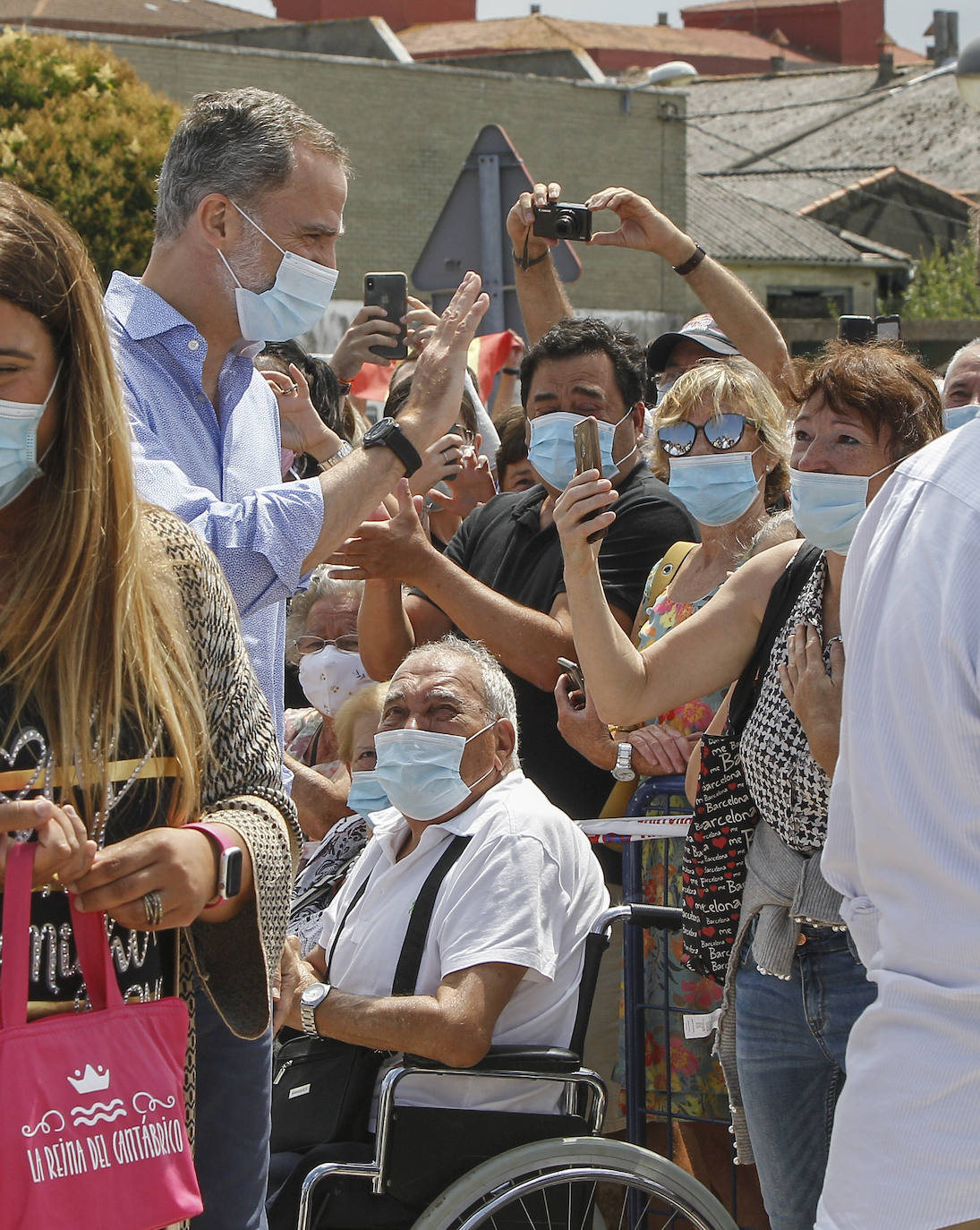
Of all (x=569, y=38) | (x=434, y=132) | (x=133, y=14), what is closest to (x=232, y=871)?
(x=434, y=132)

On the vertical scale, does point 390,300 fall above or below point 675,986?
above

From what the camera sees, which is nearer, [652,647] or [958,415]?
[652,647]

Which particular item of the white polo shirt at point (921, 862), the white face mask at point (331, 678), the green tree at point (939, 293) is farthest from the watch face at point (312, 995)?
the green tree at point (939, 293)

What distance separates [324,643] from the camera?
17.2 feet

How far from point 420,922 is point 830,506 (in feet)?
4.57

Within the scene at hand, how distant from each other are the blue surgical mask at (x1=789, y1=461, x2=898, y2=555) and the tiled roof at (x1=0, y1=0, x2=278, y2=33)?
38.9 metres

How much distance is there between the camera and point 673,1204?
3230 mm

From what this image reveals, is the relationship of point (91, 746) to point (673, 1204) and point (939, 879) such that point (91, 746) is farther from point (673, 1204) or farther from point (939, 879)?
point (673, 1204)

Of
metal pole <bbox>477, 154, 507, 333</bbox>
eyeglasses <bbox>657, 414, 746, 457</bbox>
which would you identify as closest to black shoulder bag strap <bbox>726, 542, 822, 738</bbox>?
eyeglasses <bbox>657, 414, 746, 457</bbox>

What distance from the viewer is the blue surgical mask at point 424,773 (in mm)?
3836

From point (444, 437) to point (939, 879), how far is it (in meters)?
1.83

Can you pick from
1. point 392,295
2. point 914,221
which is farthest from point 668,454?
point 914,221

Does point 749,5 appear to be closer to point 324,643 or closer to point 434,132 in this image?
point 434,132

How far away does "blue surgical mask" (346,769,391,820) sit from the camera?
437 centimetres
